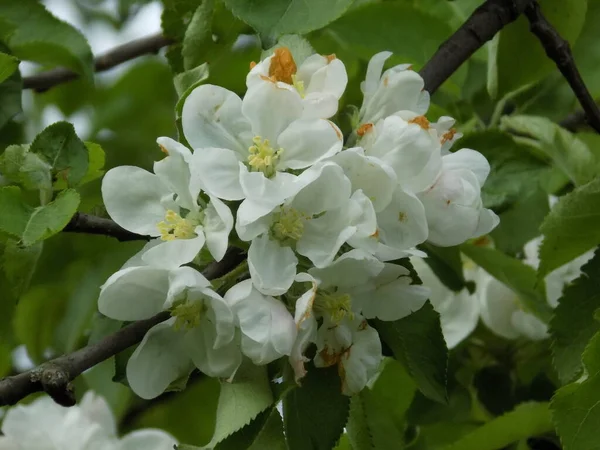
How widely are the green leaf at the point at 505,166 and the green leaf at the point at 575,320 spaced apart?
87 millimetres

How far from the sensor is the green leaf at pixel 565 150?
780mm

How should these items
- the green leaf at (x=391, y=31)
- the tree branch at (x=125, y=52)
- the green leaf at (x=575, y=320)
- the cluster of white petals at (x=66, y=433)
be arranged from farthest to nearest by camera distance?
the tree branch at (x=125, y=52) < the green leaf at (x=391, y=31) < the cluster of white petals at (x=66, y=433) < the green leaf at (x=575, y=320)

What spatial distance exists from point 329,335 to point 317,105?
0.50 feet

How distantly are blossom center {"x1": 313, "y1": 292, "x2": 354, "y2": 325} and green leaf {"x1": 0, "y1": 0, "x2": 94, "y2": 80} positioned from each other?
1.42 ft

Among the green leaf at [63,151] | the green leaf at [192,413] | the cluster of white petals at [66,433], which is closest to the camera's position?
the green leaf at [63,151]

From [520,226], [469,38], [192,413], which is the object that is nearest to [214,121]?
[469,38]

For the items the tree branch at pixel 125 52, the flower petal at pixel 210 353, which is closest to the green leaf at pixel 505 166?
the flower petal at pixel 210 353

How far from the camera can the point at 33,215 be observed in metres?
0.58

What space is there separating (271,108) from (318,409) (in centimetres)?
21

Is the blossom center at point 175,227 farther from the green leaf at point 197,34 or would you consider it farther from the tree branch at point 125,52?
the tree branch at point 125,52

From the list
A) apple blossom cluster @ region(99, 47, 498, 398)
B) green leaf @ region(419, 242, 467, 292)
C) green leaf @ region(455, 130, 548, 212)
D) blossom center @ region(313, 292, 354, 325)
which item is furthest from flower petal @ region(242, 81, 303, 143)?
green leaf @ region(419, 242, 467, 292)

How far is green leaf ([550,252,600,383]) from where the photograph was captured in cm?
71

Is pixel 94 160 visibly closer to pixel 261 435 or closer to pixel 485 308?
pixel 261 435

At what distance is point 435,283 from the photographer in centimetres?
98
